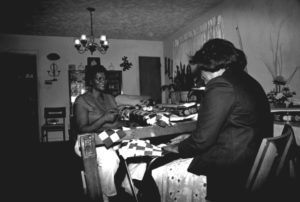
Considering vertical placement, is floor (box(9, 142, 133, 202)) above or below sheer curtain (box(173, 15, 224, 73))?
below

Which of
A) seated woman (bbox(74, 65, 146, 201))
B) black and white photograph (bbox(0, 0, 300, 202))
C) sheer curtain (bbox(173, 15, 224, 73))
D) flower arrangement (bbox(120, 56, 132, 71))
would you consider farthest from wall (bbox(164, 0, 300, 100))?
flower arrangement (bbox(120, 56, 132, 71))

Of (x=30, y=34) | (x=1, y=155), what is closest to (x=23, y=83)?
(x=30, y=34)

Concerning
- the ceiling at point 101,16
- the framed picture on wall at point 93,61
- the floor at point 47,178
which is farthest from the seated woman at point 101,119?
the framed picture on wall at point 93,61

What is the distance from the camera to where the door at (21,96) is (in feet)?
21.2

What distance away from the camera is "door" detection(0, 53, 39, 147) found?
254 inches

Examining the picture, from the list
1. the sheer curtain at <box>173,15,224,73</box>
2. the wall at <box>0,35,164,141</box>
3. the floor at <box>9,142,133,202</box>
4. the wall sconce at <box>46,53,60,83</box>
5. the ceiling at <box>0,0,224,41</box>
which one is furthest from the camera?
the wall sconce at <box>46,53,60,83</box>

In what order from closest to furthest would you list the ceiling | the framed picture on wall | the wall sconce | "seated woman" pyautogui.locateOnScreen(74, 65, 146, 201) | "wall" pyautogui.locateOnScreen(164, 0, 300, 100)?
"seated woman" pyautogui.locateOnScreen(74, 65, 146, 201)
"wall" pyautogui.locateOnScreen(164, 0, 300, 100)
the ceiling
the wall sconce
the framed picture on wall

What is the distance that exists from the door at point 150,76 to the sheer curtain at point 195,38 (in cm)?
Answer: 115

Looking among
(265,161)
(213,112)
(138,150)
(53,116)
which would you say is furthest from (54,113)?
(265,161)

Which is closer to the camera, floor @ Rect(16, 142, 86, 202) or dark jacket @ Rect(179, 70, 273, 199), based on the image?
dark jacket @ Rect(179, 70, 273, 199)

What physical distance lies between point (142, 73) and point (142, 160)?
6252 mm

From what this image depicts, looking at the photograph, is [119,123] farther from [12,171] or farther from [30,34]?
[30,34]

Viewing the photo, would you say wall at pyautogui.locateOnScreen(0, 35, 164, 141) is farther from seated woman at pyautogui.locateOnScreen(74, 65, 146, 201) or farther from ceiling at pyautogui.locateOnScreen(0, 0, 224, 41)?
seated woman at pyautogui.locateOnScreen(74, 65, 146, 201)

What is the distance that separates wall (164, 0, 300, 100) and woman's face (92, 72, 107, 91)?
114 inches
